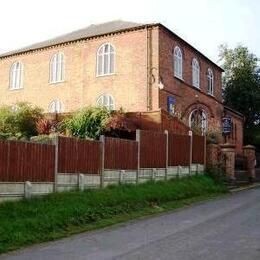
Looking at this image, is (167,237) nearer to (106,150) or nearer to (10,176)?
(10,176)

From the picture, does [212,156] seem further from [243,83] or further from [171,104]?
[243,83]

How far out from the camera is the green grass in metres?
13.1

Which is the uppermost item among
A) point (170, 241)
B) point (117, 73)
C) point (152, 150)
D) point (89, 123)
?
point (117, 73)

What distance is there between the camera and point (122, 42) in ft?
107

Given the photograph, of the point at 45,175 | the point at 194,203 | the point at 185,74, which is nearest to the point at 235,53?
the point at 185,74

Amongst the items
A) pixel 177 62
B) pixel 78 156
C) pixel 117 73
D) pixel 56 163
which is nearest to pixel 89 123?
pixel 78 156

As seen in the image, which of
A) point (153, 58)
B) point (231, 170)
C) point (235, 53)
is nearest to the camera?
point (231, 170)

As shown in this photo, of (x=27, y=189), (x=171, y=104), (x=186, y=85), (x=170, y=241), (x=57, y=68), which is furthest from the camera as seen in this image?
(x=57, y=68)

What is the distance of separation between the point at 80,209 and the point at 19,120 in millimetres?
12328

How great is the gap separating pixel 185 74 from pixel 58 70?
27.9ft

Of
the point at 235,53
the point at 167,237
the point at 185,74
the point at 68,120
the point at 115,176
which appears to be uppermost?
the point at 235,53

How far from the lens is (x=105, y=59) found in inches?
1324

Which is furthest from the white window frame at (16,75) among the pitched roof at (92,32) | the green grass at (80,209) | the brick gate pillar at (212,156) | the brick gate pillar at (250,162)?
the green grass at (80,209)

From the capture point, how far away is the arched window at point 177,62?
3375 centimetres
